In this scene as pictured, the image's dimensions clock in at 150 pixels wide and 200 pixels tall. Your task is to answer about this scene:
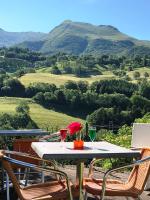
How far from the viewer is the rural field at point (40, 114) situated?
195 feet

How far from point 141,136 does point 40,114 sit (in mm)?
58419

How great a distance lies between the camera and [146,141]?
5.20 metres

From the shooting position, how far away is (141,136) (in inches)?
207

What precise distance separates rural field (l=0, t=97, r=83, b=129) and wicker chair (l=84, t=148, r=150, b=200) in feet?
176

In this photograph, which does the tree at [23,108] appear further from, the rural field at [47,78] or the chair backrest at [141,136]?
the chair backrest at [141,136]

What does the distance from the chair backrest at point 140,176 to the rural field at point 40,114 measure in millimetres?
53484

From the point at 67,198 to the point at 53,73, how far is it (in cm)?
9313

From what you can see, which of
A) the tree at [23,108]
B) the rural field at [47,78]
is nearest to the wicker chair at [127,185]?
the tree at [23,108]

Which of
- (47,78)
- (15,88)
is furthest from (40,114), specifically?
(47,78)

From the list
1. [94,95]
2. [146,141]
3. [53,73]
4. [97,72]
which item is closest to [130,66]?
[97,72]

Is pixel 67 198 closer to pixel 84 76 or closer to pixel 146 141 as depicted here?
pixel 146 141

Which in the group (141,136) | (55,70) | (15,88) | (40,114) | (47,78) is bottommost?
(40,114)

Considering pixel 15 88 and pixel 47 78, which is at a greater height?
pixel 47 78

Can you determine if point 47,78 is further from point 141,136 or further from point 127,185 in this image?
point 127,185
